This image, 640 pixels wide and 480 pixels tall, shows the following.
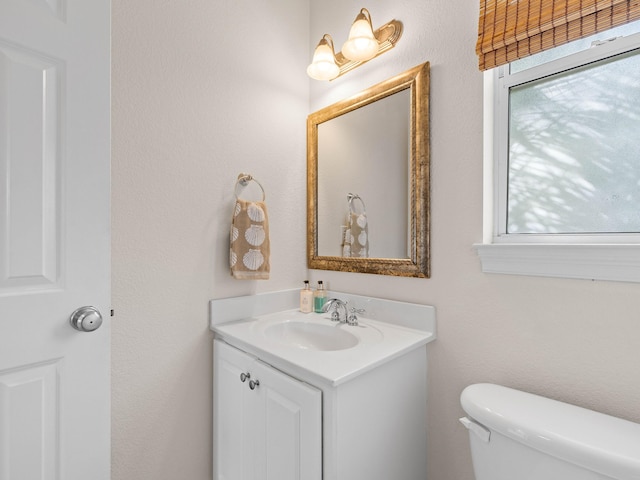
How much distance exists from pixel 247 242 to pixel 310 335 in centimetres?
48

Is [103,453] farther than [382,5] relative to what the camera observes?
No

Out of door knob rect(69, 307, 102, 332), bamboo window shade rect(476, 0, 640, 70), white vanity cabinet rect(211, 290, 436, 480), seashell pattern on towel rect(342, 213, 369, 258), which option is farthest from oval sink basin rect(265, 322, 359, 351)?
bamboo window shade rect(476, 0, 640, 70)

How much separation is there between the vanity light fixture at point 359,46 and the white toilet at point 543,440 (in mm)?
1308

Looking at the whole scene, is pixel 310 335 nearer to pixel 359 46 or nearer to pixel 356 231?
pixel 356 231

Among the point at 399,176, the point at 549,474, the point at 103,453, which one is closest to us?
the point at 549,474

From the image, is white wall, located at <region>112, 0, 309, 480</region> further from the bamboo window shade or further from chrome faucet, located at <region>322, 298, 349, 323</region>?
the bamboo window shade

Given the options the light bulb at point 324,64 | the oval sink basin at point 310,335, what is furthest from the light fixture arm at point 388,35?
the oval sink basin at point 310,335

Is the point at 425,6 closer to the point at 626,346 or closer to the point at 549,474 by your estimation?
the point at 626,346

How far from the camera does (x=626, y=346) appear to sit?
0.83 m

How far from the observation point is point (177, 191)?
4.08 feet

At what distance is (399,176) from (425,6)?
65 cm

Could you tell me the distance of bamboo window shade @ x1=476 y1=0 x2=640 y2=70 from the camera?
813mm

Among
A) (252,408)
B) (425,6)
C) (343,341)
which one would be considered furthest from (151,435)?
(425,6)

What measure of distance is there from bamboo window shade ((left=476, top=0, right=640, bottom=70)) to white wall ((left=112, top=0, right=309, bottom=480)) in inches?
36.5
